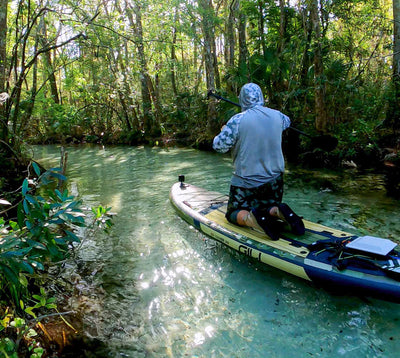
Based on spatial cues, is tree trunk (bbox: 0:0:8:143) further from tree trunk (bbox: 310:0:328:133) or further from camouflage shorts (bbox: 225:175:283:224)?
tree trunk (bbox: 310:0:328:133)

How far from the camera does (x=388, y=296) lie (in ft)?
8.52

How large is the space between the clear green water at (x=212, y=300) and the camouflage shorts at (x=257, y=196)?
2.06 ft

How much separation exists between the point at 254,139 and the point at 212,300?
1.74 m

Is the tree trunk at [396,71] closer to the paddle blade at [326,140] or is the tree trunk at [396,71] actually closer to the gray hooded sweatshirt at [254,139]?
the paddle blade at [326,140]

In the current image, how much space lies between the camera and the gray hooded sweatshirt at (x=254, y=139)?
3598 millimetres

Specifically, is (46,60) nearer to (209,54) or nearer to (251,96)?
(209,54)

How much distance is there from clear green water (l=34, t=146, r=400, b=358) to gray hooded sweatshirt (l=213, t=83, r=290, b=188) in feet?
3.54

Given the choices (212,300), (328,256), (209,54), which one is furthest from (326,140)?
(209,54)

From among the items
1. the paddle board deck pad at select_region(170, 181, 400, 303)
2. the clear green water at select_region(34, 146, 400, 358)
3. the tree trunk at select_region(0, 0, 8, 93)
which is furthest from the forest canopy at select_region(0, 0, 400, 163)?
the paddle board deck pad at select_region(170, 181, 400, 303)

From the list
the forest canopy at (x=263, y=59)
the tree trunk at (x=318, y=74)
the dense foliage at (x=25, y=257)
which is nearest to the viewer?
the dense foliage at (x=25, y=257)

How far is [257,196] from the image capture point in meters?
3.89

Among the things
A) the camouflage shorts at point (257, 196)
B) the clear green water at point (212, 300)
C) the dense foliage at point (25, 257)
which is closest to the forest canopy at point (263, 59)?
the clear green water at point (212, 300)

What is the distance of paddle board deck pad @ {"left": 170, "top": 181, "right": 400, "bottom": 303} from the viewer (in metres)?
2.69

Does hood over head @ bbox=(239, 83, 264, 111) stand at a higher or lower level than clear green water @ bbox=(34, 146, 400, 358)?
higher
